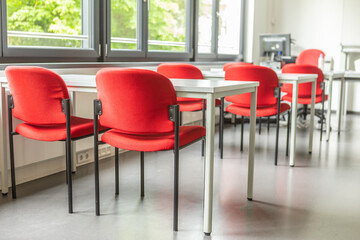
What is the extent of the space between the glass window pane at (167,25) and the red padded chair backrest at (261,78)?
168 centimetres

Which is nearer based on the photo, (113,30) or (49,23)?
(49,23)

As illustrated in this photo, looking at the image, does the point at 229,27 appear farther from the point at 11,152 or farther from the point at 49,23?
the point at 11,152

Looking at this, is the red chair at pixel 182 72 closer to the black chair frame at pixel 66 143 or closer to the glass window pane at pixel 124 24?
the glass window pane at pixel 124 24

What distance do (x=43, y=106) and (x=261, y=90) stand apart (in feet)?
6.21

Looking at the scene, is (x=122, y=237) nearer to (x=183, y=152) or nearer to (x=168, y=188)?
(x=168, y=188)

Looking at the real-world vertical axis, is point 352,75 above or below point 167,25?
below

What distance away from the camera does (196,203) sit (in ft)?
8.61

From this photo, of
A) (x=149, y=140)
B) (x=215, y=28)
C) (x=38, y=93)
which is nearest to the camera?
(x=149, y=140)

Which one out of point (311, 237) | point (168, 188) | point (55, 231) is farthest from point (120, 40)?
point (311, 237)

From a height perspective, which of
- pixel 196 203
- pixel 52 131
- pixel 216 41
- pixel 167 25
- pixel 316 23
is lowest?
pixel 196 203

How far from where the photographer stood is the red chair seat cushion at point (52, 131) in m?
2.48

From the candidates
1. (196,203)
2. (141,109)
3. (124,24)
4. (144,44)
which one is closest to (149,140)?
(141,109)

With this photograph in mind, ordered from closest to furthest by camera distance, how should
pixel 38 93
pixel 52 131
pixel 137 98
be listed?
pixel 137 98
pixel 38 93
pixel 52 131

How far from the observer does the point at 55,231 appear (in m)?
2.16
